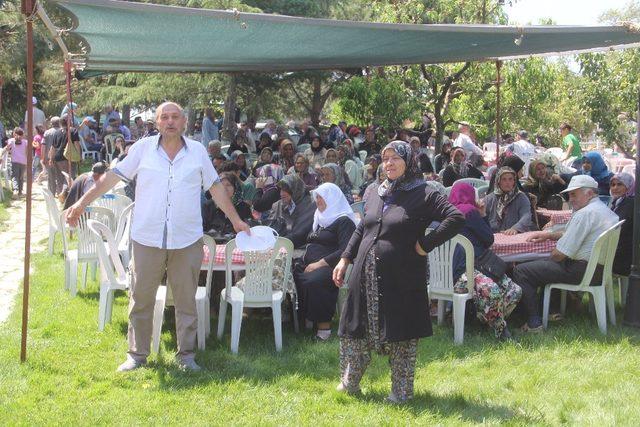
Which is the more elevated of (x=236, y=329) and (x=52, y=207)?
(x=52, y=207)

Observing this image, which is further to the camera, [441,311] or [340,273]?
[441,311]

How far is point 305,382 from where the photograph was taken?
493cm

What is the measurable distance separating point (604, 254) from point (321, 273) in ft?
7.32

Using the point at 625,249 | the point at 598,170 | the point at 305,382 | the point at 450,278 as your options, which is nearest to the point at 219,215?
the point at 450,278

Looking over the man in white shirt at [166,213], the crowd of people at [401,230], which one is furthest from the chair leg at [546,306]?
the man in white shirt at [166,213]

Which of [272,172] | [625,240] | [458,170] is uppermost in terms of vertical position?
[458,170]

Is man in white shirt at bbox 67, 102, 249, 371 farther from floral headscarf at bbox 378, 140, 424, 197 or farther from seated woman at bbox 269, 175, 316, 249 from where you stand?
seated woman at bbox 269, 175, 316, 249

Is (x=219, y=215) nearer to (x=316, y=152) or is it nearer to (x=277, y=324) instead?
(x=277, y=324)

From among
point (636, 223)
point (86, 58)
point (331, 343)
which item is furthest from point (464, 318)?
point (86, 58)

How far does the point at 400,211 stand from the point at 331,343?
1.89m

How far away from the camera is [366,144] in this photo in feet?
53.7

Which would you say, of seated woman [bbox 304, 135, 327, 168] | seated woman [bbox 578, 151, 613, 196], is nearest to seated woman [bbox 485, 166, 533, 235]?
seated woman [bbox 578, 151, 613, 196]

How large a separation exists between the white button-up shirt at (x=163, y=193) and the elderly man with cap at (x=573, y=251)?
2.78 m

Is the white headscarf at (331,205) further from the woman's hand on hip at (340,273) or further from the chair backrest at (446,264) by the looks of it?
the woman's hand on hip at (340,273)
